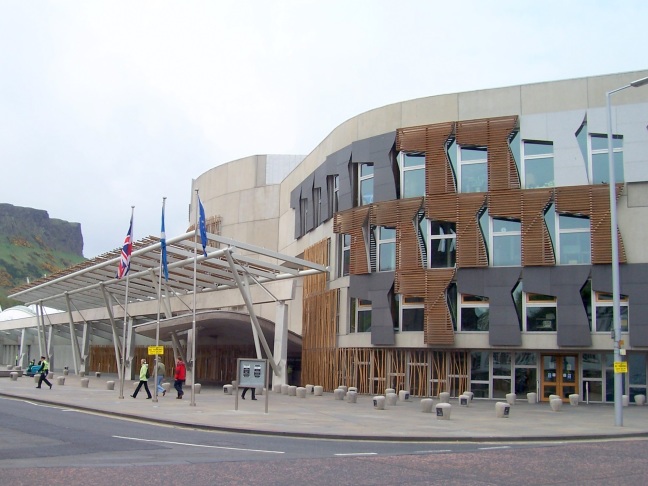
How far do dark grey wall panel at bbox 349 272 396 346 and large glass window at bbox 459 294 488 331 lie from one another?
11.8 feet

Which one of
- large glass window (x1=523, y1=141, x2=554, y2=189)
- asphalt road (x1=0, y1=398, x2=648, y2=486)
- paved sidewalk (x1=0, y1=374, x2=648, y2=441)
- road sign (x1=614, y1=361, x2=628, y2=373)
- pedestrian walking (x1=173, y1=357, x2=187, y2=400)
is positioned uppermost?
large glass window (x1=523, y1=141, x2=554, y2=189)

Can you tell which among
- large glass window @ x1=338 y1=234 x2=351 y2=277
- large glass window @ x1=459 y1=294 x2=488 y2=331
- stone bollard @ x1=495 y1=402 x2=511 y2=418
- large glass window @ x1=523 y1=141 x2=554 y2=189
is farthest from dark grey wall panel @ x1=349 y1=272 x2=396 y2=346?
stone bollard @ x1=495 y1=402 x2=511 y2=418

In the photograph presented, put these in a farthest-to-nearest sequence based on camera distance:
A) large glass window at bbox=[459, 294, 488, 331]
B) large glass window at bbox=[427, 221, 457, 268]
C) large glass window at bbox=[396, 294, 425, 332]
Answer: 1. large glass window at bbox=[396, 294, 425, 332]
2. large glass window at bbox=[427, 221, 457, 268]
3. large glass window at bbox=[459, 294, 488, 331]

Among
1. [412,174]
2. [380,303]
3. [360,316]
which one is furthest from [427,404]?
[412,174]

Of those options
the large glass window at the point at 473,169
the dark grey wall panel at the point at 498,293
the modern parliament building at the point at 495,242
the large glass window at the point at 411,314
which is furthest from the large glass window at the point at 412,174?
the large glass window at the point at 411,314

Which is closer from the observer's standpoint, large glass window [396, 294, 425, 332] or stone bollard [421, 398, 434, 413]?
stone bollard [421, 398, 434, 413]

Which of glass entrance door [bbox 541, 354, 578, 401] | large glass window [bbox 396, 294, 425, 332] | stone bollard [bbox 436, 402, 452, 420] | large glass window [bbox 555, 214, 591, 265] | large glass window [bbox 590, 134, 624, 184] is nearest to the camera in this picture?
stone bollard [bbox 436, 402, 452, 420]

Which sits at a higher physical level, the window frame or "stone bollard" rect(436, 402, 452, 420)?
the window frame

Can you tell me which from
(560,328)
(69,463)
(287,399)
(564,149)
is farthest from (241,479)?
(564,149)

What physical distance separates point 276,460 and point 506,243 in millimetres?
23819

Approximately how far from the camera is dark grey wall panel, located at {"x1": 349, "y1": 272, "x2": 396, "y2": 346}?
36.9 m

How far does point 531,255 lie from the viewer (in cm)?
3366

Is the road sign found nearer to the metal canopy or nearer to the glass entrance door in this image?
the glass entrance door

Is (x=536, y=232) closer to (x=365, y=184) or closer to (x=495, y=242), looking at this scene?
(x=495, y=242)
